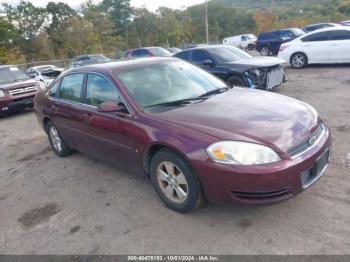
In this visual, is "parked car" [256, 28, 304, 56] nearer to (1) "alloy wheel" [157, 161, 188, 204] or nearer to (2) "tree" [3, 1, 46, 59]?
(1) "alloy wheel" [157, 161, 188, 204]

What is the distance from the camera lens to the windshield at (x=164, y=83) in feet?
12.4

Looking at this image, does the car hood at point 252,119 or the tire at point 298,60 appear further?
the tire at point 298,60

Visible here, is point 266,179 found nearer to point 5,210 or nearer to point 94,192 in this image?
point 94,192

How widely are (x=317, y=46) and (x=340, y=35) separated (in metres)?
0.85

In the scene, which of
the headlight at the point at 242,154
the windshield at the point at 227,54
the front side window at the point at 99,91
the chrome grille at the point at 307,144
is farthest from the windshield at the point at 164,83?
the windshield at the point at 227,54

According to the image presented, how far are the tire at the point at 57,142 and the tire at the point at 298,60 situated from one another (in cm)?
1072

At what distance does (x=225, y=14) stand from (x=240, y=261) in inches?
3086

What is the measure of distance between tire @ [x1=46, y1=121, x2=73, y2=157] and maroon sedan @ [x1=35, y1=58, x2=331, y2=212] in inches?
28.1

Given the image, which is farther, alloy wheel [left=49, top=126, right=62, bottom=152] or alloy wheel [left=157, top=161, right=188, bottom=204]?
alloy wheel [left=49, top=126, right=62, bottom=152]

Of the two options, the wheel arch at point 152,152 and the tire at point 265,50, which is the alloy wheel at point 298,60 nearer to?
the tire at point 265,50

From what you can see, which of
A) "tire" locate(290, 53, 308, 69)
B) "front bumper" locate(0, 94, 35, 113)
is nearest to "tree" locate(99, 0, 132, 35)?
"tire" locate(290, 53, 308, 69)

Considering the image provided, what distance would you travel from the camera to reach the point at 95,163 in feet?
16.8

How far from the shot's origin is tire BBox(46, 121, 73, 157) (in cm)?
541

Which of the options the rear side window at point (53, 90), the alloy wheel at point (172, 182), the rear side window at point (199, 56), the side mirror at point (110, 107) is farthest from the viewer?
the rear side window at point (199, 56)
